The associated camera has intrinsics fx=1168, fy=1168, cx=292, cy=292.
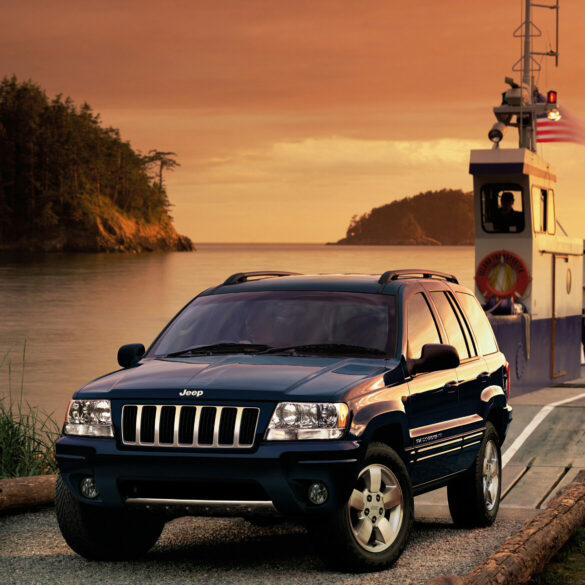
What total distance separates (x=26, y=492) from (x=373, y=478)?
3349 mm

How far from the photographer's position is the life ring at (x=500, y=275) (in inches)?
891

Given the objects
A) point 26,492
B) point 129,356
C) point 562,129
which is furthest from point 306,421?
point 562,129

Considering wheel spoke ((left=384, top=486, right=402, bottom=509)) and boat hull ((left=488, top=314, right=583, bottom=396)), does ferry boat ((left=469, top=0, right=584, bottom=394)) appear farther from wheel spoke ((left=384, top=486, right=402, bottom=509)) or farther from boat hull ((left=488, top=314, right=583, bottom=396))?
wheel spoke ((left=384, top=486, right=402, bottom=509))

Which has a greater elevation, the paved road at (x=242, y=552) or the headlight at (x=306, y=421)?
the headlight at (x=306, y=421)

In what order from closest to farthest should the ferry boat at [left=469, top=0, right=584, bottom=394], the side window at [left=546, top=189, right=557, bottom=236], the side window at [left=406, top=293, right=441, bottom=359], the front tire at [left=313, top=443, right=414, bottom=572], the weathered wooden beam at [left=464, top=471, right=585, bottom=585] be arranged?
the weathered wooden beam at [left=464, top=471, right=585, bottom=585]
the front tire at [left=313, top=443, right=414, bottom=572]
the side window at [left=406, top=293, right=441, bottom=359]
the ferry boat at [left=469, top=0, right=584, bottom=394]
the side window at [left=546, top=189, right=557, bottom=236]

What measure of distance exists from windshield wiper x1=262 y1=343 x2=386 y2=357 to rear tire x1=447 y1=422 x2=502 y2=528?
1.52m

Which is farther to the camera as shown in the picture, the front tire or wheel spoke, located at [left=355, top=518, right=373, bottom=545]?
wheel spoke, located at [left=355, top=518, right=373, bottom=545]

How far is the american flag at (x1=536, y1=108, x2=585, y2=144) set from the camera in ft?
85.3

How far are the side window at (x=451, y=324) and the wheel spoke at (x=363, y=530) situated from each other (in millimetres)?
2074

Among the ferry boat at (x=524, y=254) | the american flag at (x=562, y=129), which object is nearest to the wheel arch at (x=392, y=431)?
the ferry boat at (x=524, y=254)

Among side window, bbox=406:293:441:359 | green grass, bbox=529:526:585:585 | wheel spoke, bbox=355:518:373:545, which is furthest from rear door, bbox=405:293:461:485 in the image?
green grass, bbox=529:526:585:585

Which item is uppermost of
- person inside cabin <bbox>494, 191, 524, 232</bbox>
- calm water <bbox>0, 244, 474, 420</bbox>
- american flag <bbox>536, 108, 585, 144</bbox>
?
american flag <bbox>536, 108, 585, 144</bbox>


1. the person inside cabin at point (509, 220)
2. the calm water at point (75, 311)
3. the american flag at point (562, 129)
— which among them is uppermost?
the american flag at point (562, 129)

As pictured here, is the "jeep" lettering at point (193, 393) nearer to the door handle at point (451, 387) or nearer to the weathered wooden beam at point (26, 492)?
the door handle at point (451, 387)
